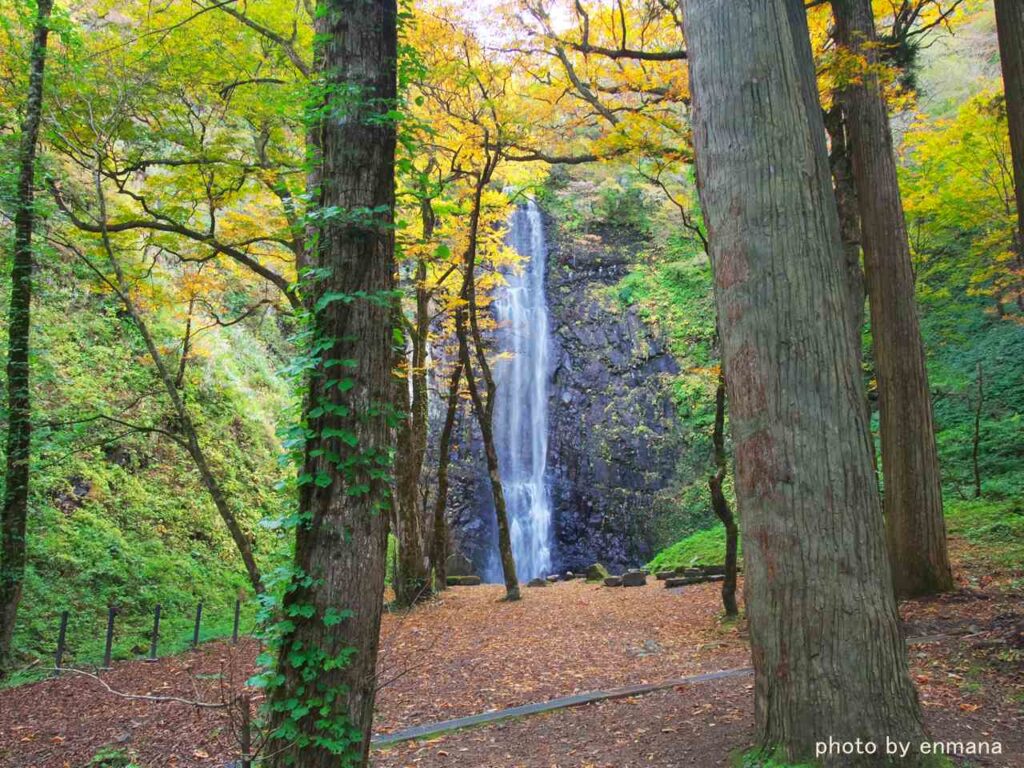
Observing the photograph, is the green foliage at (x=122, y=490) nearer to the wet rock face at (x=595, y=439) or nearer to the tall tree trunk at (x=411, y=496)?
the tall tree trunk at (x=411, y=496)

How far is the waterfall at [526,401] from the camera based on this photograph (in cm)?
1962

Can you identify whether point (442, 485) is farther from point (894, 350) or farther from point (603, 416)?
point (603, 416)

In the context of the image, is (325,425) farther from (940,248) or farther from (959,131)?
(940,248)

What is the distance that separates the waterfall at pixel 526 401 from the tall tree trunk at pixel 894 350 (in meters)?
13.6

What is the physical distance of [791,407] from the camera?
2.71 meters

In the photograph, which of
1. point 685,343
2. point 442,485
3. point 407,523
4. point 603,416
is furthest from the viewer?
point 685,343

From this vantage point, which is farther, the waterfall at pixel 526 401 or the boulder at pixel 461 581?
the waterfall at pixel 526 401

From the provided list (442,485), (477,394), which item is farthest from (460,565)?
(477,394)

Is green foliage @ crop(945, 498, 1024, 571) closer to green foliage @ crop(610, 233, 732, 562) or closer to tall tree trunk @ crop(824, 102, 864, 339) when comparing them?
tall tree trunk @ crop(824, 102, 864, 339)

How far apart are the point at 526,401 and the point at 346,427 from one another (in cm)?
1910

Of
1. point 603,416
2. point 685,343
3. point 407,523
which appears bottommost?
point 407,523

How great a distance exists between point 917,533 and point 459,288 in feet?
27.3

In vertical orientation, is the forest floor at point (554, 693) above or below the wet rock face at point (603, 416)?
below

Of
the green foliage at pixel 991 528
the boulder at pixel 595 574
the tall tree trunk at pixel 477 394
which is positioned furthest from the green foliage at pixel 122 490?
the green foliage at pixel 991 528
